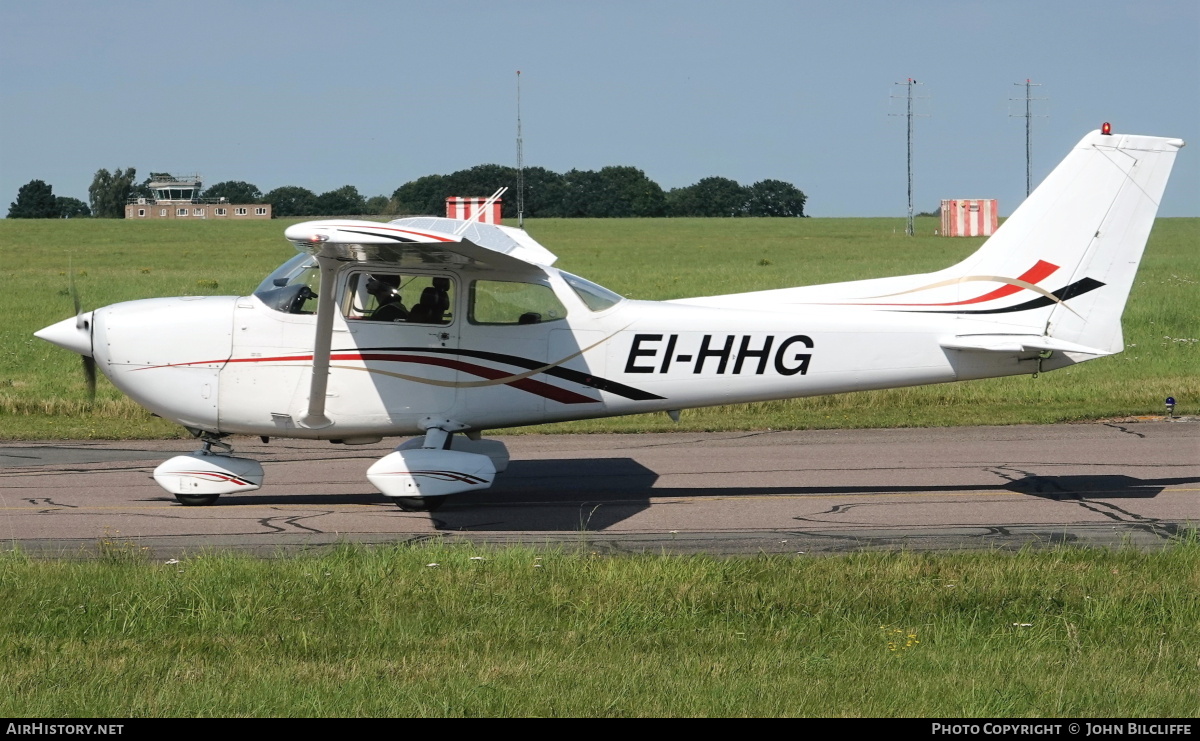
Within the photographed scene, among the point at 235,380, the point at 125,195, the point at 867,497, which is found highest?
the point at 125,195

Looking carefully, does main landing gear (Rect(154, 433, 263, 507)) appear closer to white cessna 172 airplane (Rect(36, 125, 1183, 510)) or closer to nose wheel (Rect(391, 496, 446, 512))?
white cessna 172 airplane (Rect(36, 125, 1183, 510))

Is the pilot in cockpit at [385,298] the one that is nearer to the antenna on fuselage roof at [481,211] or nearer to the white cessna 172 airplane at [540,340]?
the white cessna 172 airplane at [540,340]

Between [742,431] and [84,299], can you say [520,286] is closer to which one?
[742,431]

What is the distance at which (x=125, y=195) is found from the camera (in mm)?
108125

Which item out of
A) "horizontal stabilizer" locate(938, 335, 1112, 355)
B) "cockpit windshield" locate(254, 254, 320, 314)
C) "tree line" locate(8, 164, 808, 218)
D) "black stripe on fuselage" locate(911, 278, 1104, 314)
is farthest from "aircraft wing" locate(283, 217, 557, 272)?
"tree line" locate(8, 164, 808, 218)

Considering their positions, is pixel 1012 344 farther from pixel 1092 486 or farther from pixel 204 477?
pixel 204 477

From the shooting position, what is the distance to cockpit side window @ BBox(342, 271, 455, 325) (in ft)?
32.7

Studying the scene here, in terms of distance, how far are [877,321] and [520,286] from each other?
3070mm

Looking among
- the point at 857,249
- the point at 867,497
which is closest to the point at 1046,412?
the point at 867,497

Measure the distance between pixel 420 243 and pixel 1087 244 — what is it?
5669mm

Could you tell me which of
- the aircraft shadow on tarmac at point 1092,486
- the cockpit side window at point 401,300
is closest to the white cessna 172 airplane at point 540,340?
the cockpit side window at point 401,300

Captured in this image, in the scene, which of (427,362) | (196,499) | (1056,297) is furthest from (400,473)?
(1056,297)

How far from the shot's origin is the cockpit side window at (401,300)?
9.96 m
